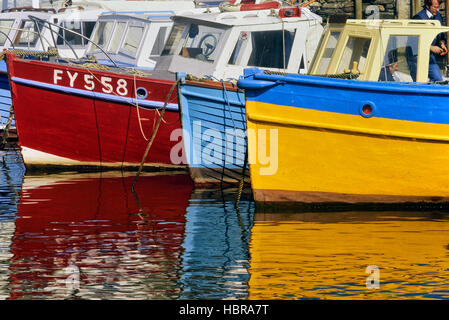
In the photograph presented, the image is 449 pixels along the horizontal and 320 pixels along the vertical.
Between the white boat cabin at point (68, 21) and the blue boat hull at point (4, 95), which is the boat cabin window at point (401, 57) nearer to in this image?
the white boat cabin at point (68, 21)

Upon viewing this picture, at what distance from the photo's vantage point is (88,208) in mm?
13344

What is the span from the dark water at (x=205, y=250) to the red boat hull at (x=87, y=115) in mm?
2072

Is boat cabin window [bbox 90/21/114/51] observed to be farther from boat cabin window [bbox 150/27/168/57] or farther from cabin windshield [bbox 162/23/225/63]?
cabin windshield [bbox 162/23/225/63]

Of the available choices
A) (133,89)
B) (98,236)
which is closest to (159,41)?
(133,89)

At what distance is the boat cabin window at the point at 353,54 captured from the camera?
43.3ft

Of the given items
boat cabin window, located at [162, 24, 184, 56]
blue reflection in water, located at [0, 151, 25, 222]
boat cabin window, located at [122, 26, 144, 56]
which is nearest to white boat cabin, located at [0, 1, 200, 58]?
boat cabin window, located at [122, 26, 144, 56]

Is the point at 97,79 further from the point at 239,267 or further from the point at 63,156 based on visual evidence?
A: the point at 239,267

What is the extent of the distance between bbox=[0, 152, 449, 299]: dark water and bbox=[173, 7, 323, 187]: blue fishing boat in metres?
0.59

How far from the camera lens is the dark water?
29.1 ft

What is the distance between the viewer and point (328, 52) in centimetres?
1370

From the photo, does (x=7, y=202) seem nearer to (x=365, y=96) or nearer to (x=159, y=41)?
(x=365, y=96)

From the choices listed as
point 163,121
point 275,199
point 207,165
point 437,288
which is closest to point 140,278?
point 437,288

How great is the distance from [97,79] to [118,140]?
1236mm

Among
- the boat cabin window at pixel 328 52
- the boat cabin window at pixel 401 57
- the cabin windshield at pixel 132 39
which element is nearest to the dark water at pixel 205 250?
the boat cabin window at pixel 401 57
